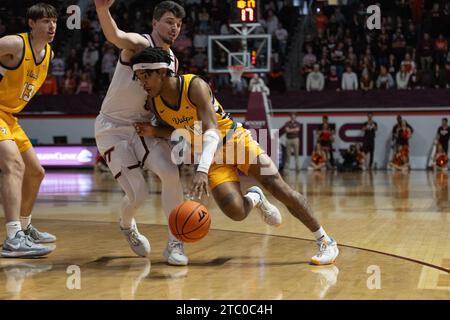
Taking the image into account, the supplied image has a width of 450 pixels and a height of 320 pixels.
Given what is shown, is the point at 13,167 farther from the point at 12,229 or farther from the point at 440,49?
the point at 440,49

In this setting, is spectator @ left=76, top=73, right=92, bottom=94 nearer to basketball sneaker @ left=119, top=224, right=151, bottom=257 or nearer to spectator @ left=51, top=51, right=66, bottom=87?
spectator @ left=51, top=51, right=66, bottom=87

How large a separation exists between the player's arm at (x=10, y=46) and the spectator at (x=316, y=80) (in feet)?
49.7

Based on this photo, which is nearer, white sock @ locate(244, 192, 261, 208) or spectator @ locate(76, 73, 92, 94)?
white sock @ locate(244, 192, 261, 208)

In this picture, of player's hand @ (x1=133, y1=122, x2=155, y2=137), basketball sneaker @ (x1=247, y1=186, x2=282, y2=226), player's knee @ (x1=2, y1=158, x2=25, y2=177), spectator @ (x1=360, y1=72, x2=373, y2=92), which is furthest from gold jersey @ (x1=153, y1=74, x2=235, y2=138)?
spectator @ (x1=360, y1=72, x2=373, y2=92)

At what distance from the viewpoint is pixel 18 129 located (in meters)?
7.07

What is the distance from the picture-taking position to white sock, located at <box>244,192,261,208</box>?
6242 millimetres

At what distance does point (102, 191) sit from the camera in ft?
44.4

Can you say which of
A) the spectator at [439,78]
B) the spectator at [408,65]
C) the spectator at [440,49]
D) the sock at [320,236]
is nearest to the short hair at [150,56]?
→ the sock at [320,236]

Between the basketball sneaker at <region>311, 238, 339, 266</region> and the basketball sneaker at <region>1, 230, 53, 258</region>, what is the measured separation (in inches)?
87.8

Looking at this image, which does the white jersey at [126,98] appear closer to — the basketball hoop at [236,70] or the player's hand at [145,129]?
the player's hand at [145,129]

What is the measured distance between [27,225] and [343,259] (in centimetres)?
305

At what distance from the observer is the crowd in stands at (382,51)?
2061 cm
